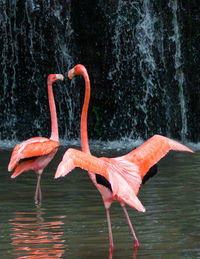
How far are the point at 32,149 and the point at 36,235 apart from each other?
7.16 feet

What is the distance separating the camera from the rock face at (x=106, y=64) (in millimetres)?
14750

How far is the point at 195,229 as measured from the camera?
5559mm

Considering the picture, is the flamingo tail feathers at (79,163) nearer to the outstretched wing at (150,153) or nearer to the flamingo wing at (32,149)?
the outstretched wing at (150,153)

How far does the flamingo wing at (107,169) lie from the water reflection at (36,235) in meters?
Answer: 0.66

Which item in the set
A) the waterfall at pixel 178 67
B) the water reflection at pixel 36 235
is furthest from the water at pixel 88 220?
the waterfall at pixel 178 67

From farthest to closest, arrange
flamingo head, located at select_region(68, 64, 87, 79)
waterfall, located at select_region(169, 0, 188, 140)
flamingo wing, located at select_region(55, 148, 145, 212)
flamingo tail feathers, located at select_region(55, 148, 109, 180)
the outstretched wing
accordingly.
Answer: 1. waterfall, located at select_region(169, 0, 188, 140)
2. flamingo head, located at select_region(68, 64, 87, 79)
3. the outstretched wing
4. flamingo wing, located at select_region(55, 148, 145, 212)
5. flamingo tail feathers, located at select_region(55, 148, 109, 180)

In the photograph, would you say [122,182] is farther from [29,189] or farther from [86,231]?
[29,189]

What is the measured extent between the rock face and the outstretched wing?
9142 millimetres

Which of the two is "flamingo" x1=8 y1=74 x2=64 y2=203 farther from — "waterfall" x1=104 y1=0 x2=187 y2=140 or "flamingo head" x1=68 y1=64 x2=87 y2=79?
"waterfall" x1=104 y1=0 x2=187 y2=140

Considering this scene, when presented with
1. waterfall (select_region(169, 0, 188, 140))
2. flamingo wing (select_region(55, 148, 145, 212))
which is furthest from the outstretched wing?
waterfall (select_region(169, 0, 188, 140))

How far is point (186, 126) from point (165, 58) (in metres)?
1.69

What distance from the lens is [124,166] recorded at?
532 cm

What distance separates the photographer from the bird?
457 centimetres

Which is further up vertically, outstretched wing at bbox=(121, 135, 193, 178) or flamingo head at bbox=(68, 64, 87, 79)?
flamingo head at bbox=(68, 64, 87, 79)
